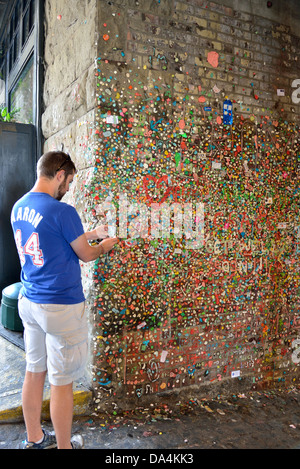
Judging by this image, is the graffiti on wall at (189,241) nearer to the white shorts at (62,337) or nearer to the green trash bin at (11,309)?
the white shorts at (62,337)

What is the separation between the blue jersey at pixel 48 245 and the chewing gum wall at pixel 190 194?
23.9 inches

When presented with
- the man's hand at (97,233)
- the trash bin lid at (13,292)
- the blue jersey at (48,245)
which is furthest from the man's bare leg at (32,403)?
the trash bin lid at (13,292)

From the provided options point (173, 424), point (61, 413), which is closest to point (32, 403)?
point (61, 413)

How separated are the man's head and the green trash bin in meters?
1.63

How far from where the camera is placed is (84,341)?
192 centimetres

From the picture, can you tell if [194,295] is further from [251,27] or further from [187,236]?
[251,27]

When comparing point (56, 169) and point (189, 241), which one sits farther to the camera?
point (189, 241)

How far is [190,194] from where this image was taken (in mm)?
2803

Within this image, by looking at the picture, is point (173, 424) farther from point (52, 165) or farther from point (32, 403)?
point (52, 165)

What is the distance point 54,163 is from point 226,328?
2015mm

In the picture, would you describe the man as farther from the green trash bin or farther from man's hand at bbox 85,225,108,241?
the green trash bin

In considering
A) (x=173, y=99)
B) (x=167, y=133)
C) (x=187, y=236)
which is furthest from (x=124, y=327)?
(x=173, y=99)

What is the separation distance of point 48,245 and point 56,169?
0.45 m

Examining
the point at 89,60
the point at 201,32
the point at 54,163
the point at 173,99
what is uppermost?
the point at 201,32
